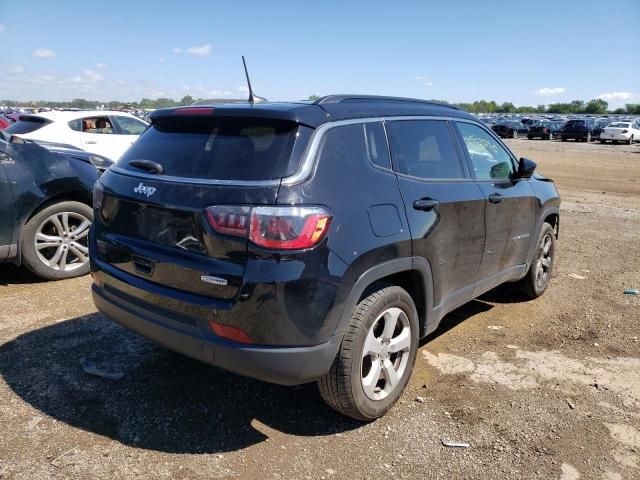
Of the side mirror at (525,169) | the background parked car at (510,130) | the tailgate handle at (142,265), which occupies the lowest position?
the tailgate handle at (142,265)

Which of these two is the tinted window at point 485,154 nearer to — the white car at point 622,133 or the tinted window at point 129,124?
the tinted window at point 129,124

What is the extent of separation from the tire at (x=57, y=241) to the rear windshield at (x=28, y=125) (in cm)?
577

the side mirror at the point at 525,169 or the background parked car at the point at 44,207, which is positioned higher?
the side mirror at the point at 525,169

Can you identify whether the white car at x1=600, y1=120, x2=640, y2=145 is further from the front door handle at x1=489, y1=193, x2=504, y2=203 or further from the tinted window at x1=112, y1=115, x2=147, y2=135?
the front door handle at x1=489, y1=193, x2=504, y2=203

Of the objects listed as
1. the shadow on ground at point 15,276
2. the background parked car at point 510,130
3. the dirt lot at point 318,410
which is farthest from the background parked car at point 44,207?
the background parked car at point 510,130

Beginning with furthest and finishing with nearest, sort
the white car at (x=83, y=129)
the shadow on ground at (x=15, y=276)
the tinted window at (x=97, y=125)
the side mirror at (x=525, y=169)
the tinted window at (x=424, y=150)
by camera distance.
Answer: the tinted window at (x=97, y=125), the white car at (x=83, y=129), the shadow on ground at (x=15, y=276), the side mirror at (x=525, y=169), the tinted window at (x=424, y=150)

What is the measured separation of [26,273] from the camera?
5.69 meters

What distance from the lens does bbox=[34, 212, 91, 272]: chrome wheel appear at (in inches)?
205

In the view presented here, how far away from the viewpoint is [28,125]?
10227 mm

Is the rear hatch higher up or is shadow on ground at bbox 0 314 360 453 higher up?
the rear hatch

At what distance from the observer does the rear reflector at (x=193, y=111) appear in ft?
9.77

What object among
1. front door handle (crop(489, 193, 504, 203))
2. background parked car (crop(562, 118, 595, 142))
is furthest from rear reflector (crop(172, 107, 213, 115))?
background parked car (crop(562, 118, 595, 142))

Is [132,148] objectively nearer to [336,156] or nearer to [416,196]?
[336,156]

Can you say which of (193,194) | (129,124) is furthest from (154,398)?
(129,124)
